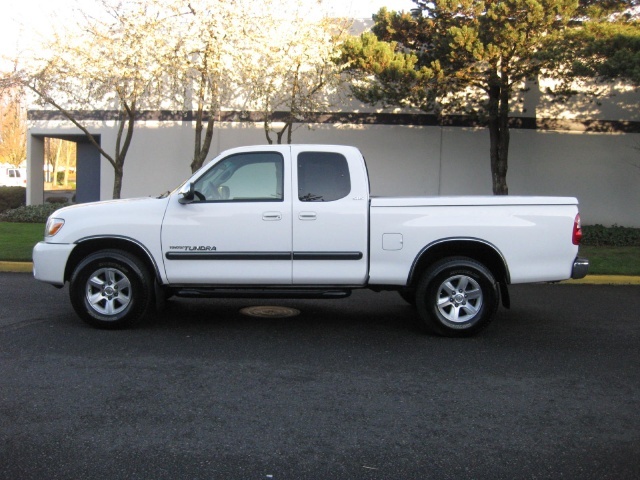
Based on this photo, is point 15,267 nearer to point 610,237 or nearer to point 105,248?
point 105,248

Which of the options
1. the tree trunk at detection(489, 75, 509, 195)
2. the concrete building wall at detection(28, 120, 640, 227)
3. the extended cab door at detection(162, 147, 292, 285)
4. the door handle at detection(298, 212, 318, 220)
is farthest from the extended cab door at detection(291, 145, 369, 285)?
the concrete building wall at detection(28, 120, 640, 227)

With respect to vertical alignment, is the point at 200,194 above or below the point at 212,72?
below

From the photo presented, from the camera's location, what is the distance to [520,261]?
23.9 feet

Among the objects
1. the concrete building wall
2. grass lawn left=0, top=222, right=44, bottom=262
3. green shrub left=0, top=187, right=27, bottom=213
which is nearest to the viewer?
grass lawn left=0, top=222, right=44, bottom=262

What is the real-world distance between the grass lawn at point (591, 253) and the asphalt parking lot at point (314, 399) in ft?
14.1

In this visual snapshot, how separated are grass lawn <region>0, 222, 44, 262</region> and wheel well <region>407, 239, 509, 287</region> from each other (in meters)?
7.90

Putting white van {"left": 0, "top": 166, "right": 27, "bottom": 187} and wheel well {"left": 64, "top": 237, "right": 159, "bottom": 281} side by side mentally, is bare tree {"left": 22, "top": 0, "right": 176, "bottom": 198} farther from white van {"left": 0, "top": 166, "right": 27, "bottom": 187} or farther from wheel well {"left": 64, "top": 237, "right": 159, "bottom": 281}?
white van {"left": 0, "top": 166, "right": 27, "bottom": 187}

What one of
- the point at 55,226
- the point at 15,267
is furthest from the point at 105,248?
the point at 15,267

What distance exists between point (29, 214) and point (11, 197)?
3604mm

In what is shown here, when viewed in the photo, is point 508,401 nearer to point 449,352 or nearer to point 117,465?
point 449,352

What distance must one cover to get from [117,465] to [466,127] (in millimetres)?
16303

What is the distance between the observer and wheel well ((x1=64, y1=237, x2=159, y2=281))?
746 cm

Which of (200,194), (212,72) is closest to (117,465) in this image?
(200,194)

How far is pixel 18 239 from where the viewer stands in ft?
49.3
